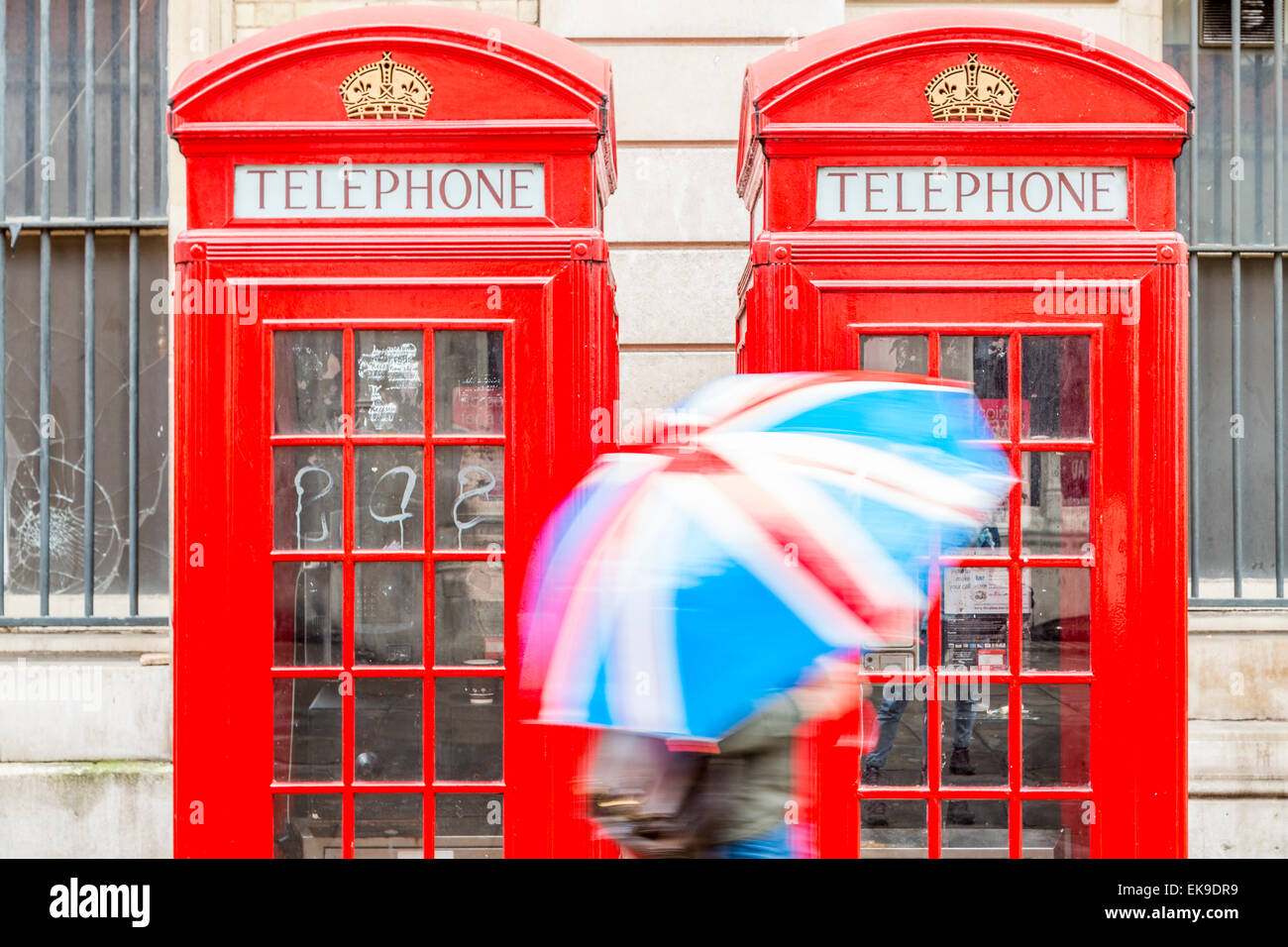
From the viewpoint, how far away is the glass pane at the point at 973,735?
3016 mm

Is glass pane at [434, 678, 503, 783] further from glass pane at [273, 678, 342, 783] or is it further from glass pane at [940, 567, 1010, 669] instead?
glass pane at [940, 567, 1010, 669]

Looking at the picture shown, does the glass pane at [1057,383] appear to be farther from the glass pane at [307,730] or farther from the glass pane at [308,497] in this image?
the glass pane at [307,730]

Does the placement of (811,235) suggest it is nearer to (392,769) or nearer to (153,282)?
(392,769)

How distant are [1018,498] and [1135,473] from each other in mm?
302

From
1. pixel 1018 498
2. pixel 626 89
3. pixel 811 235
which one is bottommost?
pixel 1018 498

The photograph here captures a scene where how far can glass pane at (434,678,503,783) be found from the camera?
2979mm

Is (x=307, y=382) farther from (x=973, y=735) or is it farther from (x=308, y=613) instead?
(x=973, y=735)

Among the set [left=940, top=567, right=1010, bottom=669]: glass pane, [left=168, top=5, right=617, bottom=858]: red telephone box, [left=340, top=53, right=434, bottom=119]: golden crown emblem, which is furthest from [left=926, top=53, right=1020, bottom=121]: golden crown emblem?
[left=340, top=53, right=434, bottom=119]: golden crown emblem

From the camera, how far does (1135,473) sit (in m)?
2.89

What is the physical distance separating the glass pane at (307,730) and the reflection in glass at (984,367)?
1.88m

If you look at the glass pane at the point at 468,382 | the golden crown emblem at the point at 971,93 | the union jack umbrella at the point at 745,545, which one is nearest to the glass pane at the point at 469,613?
the glass pane at the point at 468,382

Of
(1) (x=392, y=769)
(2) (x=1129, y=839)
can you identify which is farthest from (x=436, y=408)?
(2) (x=1129, y=839)

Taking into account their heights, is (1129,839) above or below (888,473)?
below

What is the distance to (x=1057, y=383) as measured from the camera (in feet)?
9.58
